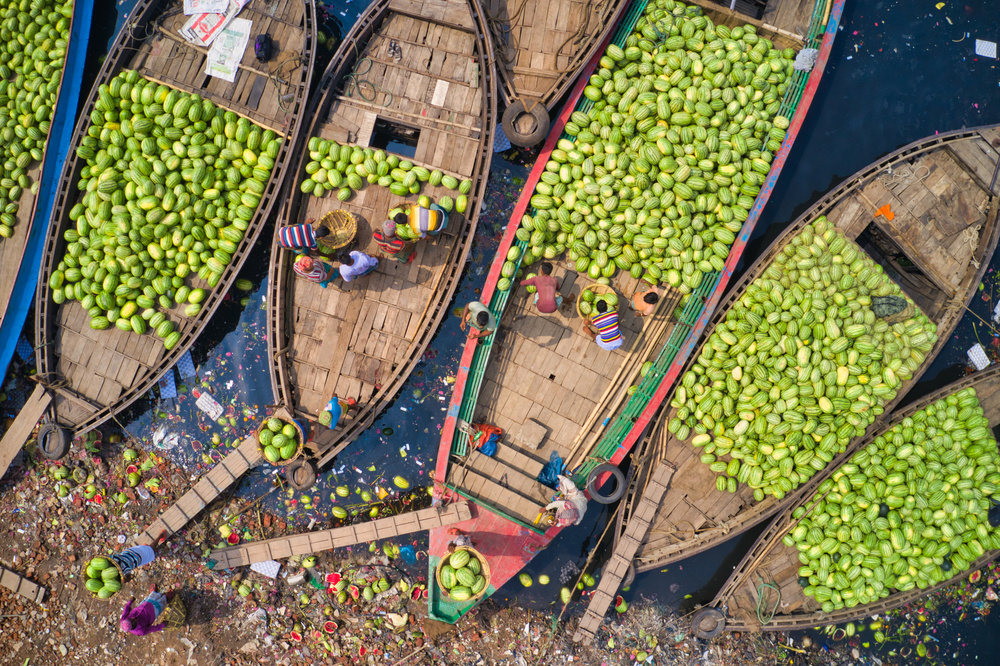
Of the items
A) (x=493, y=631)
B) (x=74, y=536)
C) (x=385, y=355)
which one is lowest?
(x=74, y=536)

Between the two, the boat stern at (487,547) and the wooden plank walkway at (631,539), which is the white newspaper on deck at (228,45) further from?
the wooden plank walkway at (631,539)

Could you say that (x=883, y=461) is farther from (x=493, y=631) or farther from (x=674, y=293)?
(x=493, y=631)

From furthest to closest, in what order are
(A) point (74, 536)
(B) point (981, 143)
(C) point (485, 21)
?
1. (A) point (74, 536)
2. (B) point (981, 143)
3. (C) point (485, 21)

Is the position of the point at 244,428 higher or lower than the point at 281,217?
lower

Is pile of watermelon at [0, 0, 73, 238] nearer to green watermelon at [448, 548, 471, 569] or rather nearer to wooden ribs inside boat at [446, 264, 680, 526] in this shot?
wooden ribs inside boat at [446, 264, 680, 526]

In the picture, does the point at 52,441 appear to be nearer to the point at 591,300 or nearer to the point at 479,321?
the point at 479,321

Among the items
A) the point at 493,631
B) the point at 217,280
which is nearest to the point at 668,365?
the point at 493,631

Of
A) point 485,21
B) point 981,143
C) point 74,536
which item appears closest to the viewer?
point 485,21

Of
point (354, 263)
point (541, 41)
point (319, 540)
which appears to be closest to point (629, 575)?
point (319, 540)
